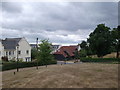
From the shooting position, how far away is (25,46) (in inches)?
2357

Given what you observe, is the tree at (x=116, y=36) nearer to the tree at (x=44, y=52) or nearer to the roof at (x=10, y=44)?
the tree at (x=44, y=52)

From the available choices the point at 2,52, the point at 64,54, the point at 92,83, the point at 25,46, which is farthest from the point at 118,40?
the point at 92,83

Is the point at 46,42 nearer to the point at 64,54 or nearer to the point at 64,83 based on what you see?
the point at 64,83

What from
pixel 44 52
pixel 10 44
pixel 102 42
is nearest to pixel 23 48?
pixel 10 44

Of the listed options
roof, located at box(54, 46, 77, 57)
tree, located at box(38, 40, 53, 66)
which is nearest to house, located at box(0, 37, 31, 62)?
tree, located at box(38, 40, 53, 66)

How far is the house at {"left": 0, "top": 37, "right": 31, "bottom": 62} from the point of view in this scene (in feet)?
179

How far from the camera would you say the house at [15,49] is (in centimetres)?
5454

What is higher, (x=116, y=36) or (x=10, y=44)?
(x=116, y=36)

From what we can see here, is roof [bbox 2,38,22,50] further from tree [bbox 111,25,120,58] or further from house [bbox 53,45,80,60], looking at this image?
tree [bbox 111,25,120,58]

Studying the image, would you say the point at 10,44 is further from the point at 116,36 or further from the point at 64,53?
the point at 116,36

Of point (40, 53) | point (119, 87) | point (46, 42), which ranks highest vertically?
point (46, 42)

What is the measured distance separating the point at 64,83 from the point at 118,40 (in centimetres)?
4742

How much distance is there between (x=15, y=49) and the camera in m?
56.1

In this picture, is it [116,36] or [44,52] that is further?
[116,36]
